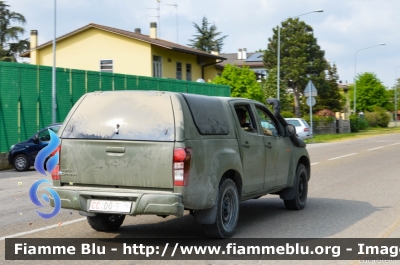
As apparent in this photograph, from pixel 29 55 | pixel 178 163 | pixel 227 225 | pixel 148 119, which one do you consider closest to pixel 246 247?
pixel 227 225

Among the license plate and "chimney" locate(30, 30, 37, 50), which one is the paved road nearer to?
the license plate

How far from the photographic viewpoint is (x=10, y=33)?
56500mm

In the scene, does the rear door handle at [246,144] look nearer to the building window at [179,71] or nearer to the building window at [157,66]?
the building window at [157,66]

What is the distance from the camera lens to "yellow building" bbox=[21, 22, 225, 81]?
143ft

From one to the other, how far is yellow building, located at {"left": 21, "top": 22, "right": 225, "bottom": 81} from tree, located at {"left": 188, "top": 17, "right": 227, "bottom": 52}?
154 ft

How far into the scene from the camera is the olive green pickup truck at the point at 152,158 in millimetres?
7188

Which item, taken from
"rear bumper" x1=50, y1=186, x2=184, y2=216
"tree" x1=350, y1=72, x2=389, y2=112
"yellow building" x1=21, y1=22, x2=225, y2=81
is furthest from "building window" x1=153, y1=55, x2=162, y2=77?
"tree" x1=350, y1=72, x2=389, y2=112

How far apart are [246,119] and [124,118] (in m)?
2.23

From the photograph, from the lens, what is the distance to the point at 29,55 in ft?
153

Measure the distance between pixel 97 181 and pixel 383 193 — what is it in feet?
23.0

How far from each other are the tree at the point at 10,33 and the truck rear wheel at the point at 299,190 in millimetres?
48670

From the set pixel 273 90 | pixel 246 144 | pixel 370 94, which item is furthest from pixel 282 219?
pixel 370 94

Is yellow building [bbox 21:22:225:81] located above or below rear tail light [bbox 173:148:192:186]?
above

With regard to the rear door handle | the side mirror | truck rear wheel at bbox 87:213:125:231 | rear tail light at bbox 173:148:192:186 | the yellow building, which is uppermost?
the yellow building
